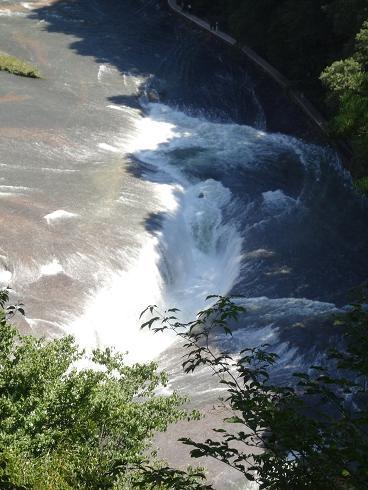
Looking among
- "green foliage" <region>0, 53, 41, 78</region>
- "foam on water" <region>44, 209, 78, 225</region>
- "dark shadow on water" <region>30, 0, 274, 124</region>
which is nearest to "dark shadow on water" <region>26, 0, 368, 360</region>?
"dark shadow on water" <region>30, 0, 274, 124</region>

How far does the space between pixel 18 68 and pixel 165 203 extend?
11234 millimetres

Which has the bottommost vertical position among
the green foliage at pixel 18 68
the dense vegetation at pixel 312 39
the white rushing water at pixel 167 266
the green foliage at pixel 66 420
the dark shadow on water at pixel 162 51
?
the white rushing water at pixel 167 266

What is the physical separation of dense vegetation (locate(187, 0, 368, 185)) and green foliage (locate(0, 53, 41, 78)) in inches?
351

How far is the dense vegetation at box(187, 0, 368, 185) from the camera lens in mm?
18625

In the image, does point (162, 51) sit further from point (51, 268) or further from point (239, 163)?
point (51, 268)

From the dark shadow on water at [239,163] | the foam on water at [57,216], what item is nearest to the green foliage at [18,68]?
the dark shadow on water at [239,163]

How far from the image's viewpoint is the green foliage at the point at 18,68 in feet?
87.8

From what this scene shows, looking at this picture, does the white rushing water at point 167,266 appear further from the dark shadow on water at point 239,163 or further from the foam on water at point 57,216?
the foam on water at point 57,216

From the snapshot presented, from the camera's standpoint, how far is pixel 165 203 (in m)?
19.4

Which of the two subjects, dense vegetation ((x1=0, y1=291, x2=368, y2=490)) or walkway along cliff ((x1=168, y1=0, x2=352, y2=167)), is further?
walkway along cliff ((x1=168, y1=0, x2=352, y2=167))

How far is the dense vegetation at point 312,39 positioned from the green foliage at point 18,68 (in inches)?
351

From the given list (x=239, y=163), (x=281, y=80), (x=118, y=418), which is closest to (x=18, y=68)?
(x=239, y=163)

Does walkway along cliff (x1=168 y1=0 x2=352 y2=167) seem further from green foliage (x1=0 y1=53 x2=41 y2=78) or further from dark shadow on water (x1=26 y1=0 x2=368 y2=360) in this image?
green foliage (x1=0 y1=53 x2=41 y2=78)

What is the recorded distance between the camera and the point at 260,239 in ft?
59.1
